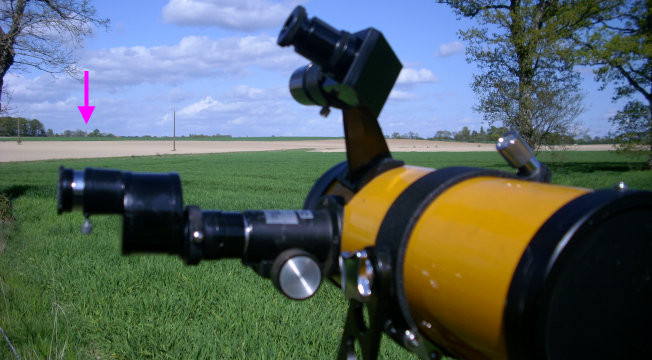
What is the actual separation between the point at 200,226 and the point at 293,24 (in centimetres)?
48

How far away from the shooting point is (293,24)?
44.1 inches

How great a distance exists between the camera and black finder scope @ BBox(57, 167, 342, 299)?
114 cm

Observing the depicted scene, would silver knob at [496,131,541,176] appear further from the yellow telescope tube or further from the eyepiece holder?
the eyepiece holder

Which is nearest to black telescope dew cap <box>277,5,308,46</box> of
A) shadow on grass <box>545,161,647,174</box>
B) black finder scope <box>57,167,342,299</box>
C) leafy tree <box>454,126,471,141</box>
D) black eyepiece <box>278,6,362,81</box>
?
black eyepiece <box>278,6,362,81</box>

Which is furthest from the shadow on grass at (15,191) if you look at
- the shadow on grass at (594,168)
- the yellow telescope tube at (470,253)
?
the shadow on grass at (594,168)

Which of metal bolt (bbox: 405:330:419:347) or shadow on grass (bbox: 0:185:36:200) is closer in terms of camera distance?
metal bolt (bbox: 405:330:419:347)

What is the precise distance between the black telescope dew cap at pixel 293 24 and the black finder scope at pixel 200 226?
0.39 m

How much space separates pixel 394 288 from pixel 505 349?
0.87 feet

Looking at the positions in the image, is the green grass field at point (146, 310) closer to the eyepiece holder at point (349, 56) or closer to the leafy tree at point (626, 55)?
the eyepiece holder at point (349, 56)

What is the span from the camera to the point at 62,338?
164 inches

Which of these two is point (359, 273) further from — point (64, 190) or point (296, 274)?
point (64, 190)

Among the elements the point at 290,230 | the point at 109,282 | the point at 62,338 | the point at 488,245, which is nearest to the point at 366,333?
the point at 290,230

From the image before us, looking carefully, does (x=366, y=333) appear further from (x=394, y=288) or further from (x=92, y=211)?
(x=92, y=211)

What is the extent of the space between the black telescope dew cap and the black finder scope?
1.27 feet
